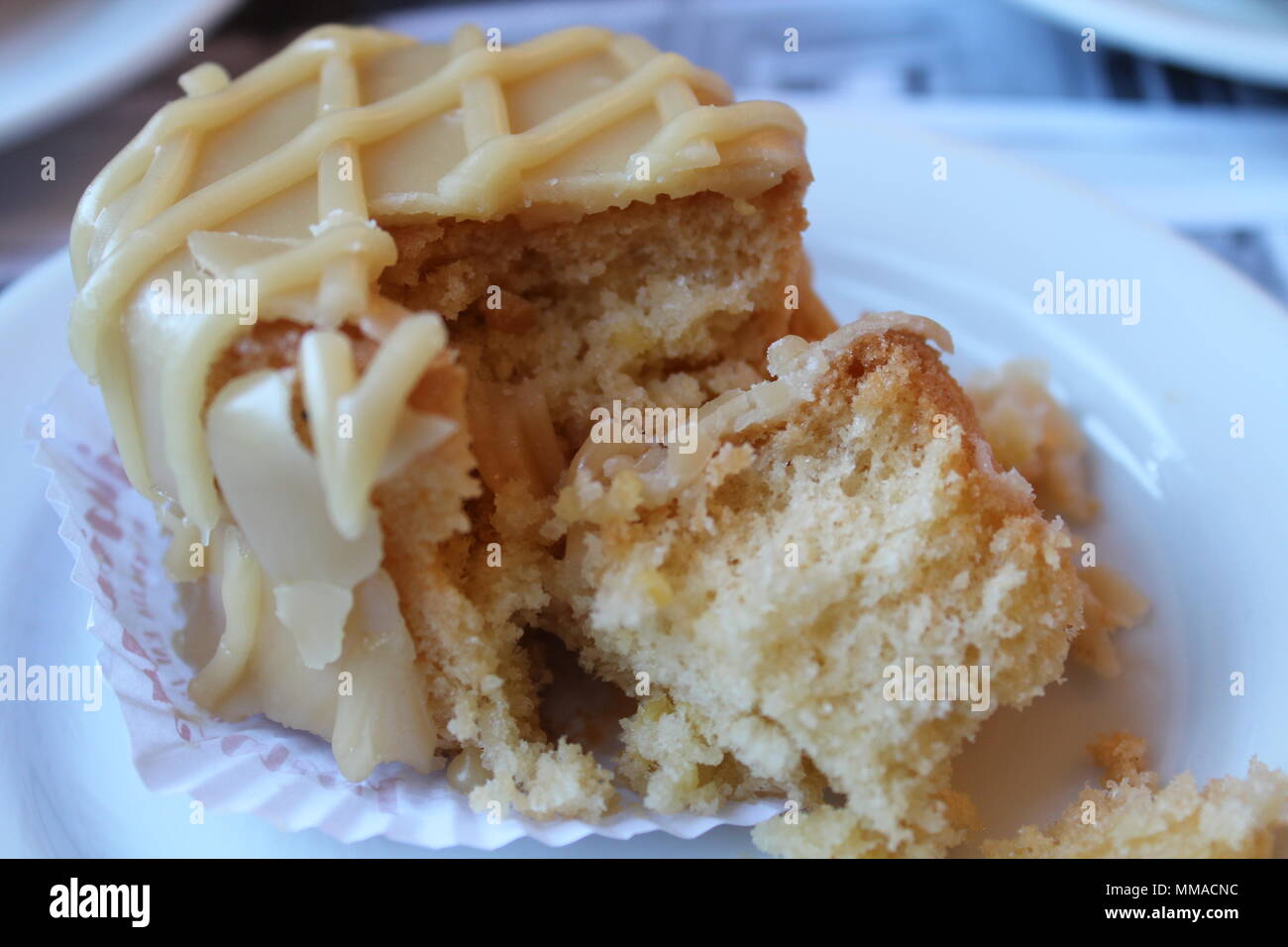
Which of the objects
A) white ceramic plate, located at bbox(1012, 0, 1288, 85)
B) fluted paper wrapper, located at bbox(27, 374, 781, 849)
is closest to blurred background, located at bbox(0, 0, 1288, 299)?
white ceramic plate, located at bbox(1012, 0, 1288, 85)

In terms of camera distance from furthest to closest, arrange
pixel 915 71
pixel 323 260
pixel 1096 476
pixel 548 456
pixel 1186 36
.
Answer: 1. pixel 915 71
2. pixel 1186 36
3. pixel 1096 476
4. pixel 548 456
5. pixel 323 260

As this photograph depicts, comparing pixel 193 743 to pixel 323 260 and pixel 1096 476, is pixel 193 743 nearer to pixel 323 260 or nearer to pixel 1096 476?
pixel 323 260

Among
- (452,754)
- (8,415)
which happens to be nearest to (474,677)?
(452,754)

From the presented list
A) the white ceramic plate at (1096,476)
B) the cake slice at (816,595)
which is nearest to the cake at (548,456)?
the cake slice at (816,595)

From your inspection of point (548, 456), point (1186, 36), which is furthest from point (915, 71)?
point (548, 456)

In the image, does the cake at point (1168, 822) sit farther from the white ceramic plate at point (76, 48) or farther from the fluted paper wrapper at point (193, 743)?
the white ceramic plate at point (76, 48)

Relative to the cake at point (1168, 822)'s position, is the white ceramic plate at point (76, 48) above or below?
above
